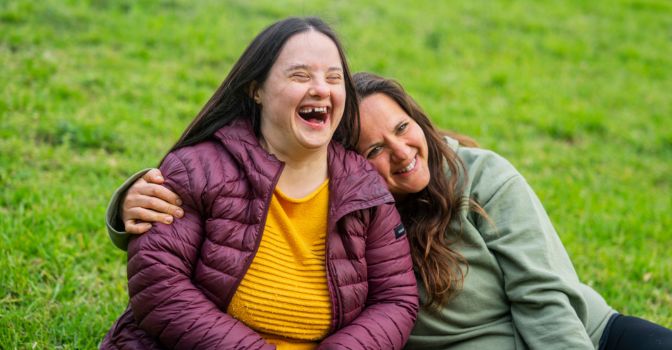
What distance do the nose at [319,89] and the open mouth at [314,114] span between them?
0.07 meters

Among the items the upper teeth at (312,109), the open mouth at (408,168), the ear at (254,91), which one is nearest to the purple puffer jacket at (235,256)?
the ear at (254,91)

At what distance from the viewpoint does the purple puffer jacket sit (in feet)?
9.29

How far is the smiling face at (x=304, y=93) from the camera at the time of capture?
3.03 m

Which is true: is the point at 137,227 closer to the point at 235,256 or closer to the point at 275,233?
the point at 235,256

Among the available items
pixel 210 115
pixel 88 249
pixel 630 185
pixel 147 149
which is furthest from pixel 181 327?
pixel 630 185

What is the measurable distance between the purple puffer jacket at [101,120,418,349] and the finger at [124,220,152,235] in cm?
4

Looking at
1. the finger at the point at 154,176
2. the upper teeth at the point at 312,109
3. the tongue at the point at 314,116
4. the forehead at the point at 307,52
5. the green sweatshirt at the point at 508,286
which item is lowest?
the green sweatshirt at the point at 508,286

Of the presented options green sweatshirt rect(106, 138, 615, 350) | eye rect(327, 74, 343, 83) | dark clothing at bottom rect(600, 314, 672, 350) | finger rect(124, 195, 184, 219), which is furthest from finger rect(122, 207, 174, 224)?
dark clothing at bottom rect(600, 314, 672, 350)

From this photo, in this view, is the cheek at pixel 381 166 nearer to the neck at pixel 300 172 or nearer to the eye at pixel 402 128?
the eye at pixel 402 128

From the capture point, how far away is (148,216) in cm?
291

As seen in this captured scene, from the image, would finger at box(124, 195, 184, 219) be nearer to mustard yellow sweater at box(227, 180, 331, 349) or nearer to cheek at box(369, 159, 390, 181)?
mustard yellow sweater at box(227, 180, 331, 349)

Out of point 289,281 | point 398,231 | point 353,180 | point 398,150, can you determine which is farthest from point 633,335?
point 289,281

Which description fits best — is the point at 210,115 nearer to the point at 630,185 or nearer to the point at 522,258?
the point at 522,258

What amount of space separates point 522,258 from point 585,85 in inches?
271
